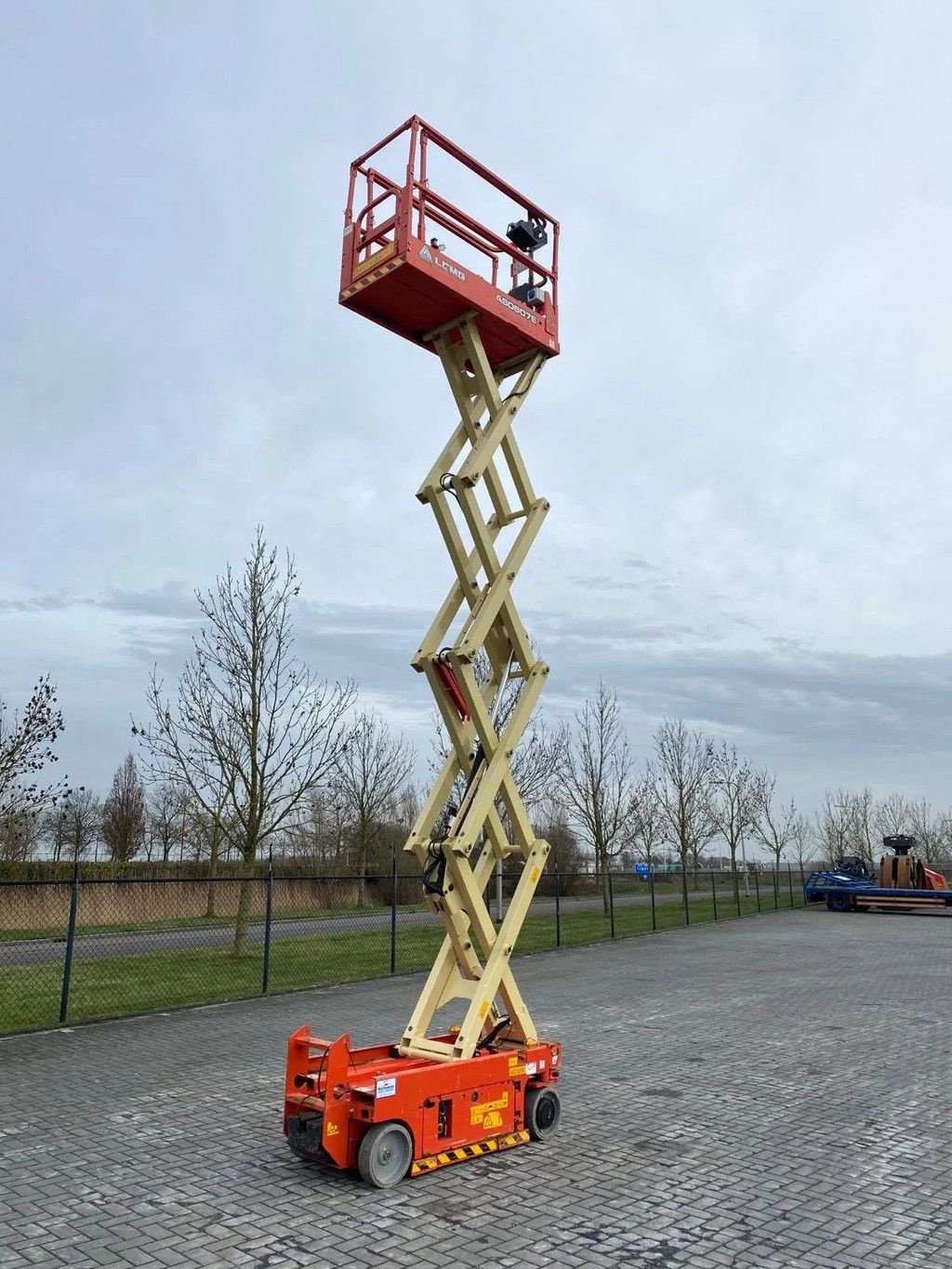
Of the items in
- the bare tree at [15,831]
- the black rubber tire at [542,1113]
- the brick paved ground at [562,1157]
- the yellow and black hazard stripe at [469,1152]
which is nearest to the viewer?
the brick paved ground at [562,1157]

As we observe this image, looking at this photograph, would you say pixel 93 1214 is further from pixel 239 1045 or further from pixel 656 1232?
pixel 239 1045

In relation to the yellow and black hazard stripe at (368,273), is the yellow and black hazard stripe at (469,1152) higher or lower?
lower

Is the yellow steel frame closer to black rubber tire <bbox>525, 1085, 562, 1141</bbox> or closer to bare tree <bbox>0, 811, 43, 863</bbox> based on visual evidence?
black rubber tire <bbox>525, 1085, 562, 1141</bbox>

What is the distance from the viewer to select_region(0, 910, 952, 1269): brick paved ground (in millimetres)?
4406

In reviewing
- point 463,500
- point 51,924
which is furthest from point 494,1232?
point 51,924

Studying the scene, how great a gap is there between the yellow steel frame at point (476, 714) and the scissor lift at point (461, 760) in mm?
13

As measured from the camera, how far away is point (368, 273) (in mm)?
6195

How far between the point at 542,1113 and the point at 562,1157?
1.22ft

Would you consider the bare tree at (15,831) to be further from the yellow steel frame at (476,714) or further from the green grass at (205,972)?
the yellow steel frame at (476,714)

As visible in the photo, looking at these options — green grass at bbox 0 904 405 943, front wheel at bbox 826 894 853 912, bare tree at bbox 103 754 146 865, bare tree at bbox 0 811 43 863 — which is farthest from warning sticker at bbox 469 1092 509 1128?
bare tree at bbox 103 754 146 865

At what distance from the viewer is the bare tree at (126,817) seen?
43.7m

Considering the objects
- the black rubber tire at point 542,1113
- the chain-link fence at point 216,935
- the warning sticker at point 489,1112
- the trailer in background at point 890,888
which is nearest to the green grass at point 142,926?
the chain-link fence at point 216,935

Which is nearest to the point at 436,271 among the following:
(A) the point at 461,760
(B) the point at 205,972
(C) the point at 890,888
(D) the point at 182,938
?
(A) the point at 461,760

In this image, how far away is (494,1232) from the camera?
14.9 feet
